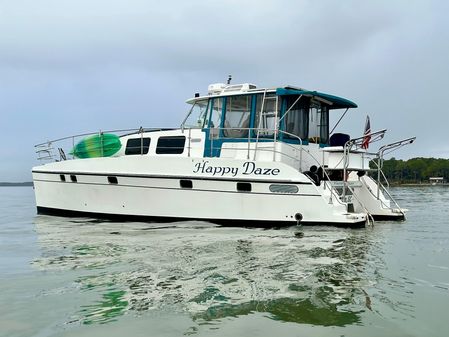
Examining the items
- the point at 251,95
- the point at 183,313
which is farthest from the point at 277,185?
the point at 183,313

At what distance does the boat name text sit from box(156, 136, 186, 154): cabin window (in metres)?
1.22

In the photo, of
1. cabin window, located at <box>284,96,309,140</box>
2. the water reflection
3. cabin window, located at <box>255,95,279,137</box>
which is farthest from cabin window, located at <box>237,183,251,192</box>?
cabin window, located at <box>284,96,309,140</box>

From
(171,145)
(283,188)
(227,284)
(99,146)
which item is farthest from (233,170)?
(227,284)

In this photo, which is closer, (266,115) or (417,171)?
(266,115)

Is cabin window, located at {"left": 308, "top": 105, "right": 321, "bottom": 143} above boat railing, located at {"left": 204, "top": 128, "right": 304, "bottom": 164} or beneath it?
above

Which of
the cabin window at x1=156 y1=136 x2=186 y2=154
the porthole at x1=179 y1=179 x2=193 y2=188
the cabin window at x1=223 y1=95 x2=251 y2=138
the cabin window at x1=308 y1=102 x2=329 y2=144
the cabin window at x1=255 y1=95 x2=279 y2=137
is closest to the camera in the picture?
the porthole at x1=179 y1=179 x2=193 y2=188

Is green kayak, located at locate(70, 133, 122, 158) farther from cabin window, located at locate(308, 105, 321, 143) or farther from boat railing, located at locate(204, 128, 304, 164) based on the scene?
cabin window, located at locate(308, 105, 321, 143)

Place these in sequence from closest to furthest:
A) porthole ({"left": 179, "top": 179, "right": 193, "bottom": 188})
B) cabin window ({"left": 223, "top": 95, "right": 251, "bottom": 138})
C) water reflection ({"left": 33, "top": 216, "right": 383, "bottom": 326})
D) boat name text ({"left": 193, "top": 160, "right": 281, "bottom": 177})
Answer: water reflection ({"left": 33, "top": 216, "right": 383, "bottom": 326}) < boat name text ({"left": 193, "top": 160, "right": 281, "bottom": 177}) < porthole ({"left": 179, "top": 179, "right": 193, "bottom": 188}) < cabin window ({"left": 223, "top": 95, "right": 251, "bottom": 138})

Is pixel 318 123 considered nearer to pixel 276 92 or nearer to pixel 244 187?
pixel 276 92

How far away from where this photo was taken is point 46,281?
521cm

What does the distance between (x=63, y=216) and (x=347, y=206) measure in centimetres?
711

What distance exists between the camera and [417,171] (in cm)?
8912

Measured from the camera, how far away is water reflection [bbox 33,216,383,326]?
4109 millimetres

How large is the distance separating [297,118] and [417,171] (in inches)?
3426
